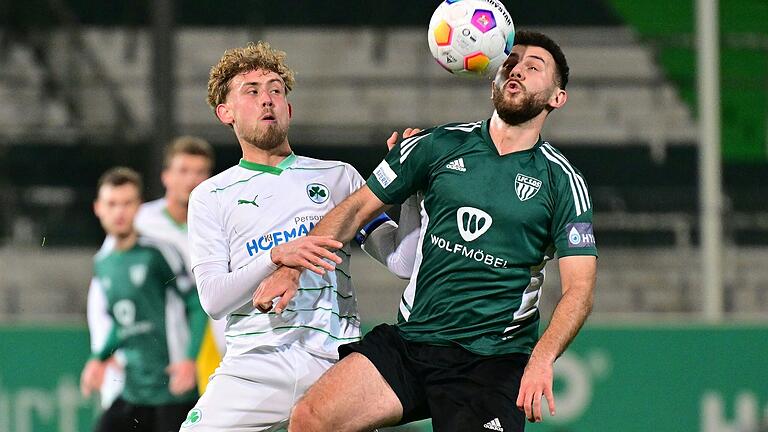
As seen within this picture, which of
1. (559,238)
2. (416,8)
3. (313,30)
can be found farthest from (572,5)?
(559,238)

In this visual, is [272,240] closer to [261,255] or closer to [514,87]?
[261,255]

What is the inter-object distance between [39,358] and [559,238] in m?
5.31

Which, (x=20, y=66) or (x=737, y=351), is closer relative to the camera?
(x=737, y=351)

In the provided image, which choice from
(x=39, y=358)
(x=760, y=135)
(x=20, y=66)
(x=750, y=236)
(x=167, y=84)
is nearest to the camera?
(x=39, y=358)

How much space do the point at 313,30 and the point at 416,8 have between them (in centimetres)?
97

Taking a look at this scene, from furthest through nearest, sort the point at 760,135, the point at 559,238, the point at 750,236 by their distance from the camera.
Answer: the point at 760,135 → the point at 750,236 → the point at 559,238

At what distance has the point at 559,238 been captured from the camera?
15.0 feet

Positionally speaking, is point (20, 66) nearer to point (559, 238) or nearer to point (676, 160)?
point (676, 160)

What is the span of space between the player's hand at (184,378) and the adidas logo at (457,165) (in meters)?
3.13

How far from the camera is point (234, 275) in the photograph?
4.64 metres

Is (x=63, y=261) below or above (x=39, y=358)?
above

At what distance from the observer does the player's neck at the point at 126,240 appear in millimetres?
7887

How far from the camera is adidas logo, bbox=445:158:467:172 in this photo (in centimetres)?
468

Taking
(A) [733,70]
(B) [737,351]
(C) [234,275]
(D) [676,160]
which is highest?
(A) [733,70]
